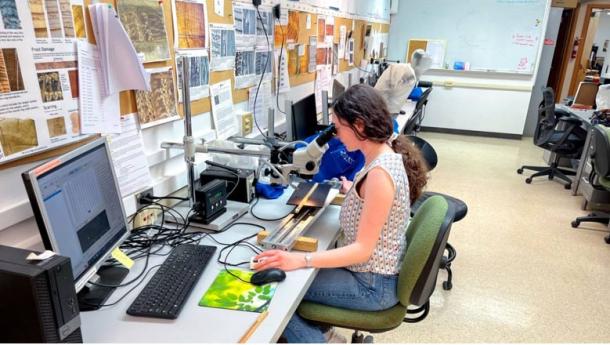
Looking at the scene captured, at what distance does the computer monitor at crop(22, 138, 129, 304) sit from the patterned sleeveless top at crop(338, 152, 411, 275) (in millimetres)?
745

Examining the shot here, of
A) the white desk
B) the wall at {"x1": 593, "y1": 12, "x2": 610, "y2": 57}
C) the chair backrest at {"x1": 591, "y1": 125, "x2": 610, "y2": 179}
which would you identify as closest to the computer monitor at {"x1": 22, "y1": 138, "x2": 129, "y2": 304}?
the white desk

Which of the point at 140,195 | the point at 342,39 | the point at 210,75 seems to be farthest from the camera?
the point at 342,39

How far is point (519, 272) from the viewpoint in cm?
270

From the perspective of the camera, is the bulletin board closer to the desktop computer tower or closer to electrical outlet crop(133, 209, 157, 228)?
electrical outlet crop(133, 209, 157, 228)

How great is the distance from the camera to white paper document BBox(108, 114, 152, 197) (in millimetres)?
1438

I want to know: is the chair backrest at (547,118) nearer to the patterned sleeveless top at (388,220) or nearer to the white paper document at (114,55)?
the patterned sleeveless top at (388,220)

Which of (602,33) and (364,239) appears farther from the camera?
(602,33)

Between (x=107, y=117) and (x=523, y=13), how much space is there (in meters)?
6.05

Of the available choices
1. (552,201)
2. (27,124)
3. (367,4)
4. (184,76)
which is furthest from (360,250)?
(367,4)

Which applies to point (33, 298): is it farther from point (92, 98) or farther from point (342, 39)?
point (342, 39)

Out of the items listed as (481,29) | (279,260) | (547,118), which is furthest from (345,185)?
(481,29)

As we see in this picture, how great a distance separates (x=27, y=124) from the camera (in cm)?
113

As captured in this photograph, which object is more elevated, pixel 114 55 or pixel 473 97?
pixel 114 55

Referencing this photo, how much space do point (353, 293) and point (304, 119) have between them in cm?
127
